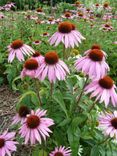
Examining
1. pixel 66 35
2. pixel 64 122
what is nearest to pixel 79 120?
pixel 64 122

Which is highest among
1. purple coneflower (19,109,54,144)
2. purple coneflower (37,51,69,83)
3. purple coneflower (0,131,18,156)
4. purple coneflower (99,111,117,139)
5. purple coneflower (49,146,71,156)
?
purple coneflower (37,51,69,83)

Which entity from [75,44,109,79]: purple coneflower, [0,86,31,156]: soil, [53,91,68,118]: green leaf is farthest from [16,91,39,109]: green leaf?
[0,86,31,156]: soil

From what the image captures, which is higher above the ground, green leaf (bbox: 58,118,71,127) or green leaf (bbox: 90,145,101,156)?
green leaf (bbox: 58,118,71,127)

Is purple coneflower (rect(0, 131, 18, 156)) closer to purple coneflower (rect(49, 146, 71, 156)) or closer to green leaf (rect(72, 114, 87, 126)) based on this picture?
purple coneflower (rect(49, 146, 71, 156))

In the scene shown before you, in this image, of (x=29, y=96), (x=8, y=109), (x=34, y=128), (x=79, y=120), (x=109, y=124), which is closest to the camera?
(x=34, y=128)

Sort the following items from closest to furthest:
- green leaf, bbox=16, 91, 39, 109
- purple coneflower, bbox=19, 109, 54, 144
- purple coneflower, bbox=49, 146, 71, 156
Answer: purple coneflower, bbox=19, 109, 54, 144 < purple coneflower, bbox=49, 146, 71, 156 < green leaf, bbox=16, 91, 39, 109

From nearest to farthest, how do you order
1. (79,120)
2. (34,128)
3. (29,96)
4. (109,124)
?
(34,128) → (109,124) → (79,120) → (29,96)

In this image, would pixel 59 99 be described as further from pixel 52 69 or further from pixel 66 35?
pixel 66 35
